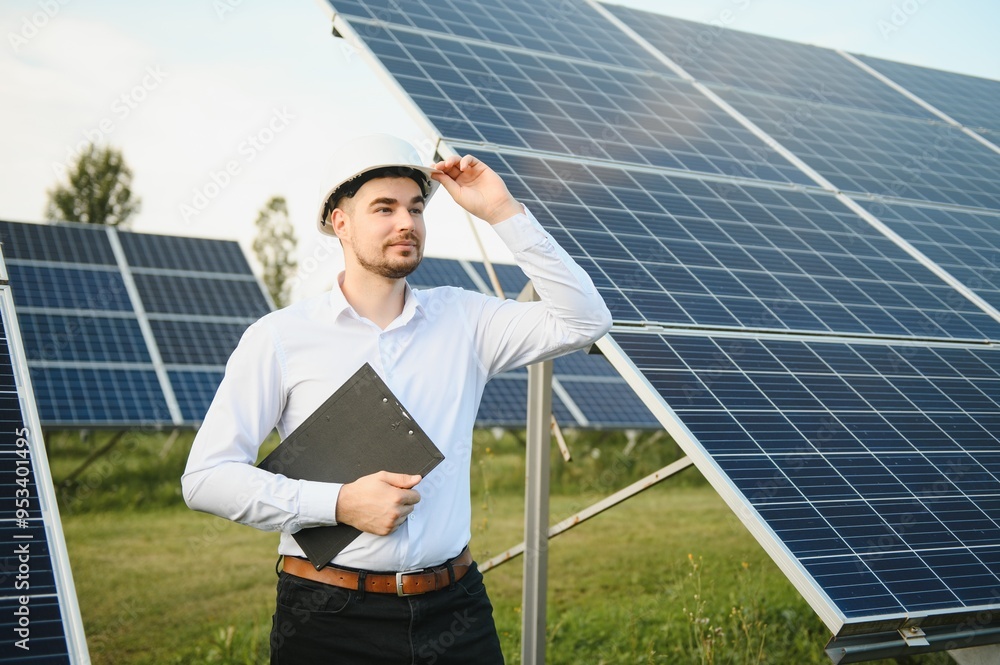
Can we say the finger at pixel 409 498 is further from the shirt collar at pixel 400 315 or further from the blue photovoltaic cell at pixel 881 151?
the blue photovoltaic cell at pixel 881 151

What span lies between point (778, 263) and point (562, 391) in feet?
25.1

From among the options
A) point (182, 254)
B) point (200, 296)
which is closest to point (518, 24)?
point (200, 296)

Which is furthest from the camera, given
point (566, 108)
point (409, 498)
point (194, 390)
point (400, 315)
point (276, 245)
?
point (276, 245)

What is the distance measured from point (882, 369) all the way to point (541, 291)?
283 centimetres

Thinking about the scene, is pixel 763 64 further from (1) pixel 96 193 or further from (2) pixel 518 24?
(1) pixel 96 193

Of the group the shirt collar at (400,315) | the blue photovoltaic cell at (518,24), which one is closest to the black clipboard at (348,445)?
the shirt collar at (400,315)

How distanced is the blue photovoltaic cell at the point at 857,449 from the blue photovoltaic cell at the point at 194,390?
7.86m

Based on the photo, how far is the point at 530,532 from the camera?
18.2ft

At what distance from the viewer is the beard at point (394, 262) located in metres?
3.36

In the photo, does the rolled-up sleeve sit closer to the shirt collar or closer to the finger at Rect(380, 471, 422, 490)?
the shirt collar

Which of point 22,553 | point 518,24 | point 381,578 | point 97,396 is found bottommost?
point 381,578

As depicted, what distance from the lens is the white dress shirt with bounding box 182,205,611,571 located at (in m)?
3.11

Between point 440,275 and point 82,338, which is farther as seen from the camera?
point 440,275

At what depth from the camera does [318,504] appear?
3.09 meters
